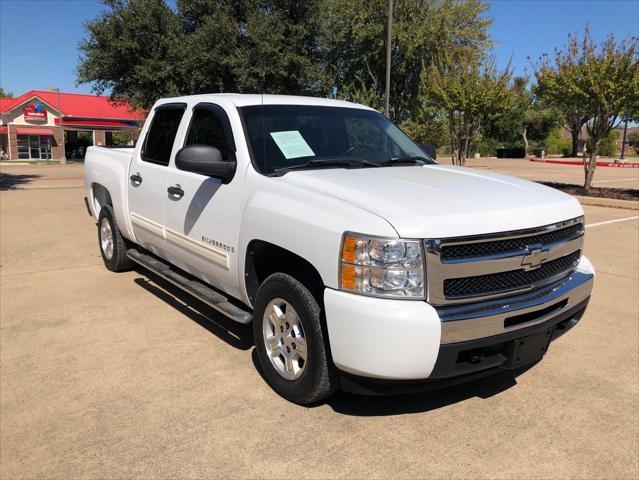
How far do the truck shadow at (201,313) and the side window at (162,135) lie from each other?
135 cm

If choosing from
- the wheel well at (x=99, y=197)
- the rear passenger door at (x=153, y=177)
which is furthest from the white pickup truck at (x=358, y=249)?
the wheel well at (x=99, y=197)

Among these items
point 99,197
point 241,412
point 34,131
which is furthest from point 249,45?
point 34,131

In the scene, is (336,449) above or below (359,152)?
below

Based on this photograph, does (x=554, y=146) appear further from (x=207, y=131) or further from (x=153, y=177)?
(x=207, y=131)

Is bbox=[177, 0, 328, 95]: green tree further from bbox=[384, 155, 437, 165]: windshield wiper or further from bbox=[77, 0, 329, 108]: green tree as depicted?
bbox=[384, 155, 437, 165]: windshield wiper

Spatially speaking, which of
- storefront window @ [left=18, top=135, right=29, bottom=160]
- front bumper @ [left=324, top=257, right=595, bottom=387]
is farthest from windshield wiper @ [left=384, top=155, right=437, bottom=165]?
storefront window @ [left=18, top=135, right=29, bottom=160]

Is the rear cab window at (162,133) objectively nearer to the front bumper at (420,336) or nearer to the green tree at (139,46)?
the front bumper at (420,336)

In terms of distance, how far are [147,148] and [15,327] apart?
197 cm

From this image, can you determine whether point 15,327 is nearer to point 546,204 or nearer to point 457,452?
point 457,452

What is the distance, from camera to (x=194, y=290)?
4.21 meters

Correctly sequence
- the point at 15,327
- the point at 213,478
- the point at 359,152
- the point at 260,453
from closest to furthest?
1. the point at 213,478
2. the point at 260,453
3. the point at 359,152
4. the point at 15,327

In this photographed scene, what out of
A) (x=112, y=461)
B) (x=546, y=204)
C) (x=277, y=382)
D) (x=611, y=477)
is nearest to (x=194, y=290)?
(x=277, y=382)

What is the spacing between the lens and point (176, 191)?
14.5ft

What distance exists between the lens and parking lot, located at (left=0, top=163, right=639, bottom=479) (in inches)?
111
